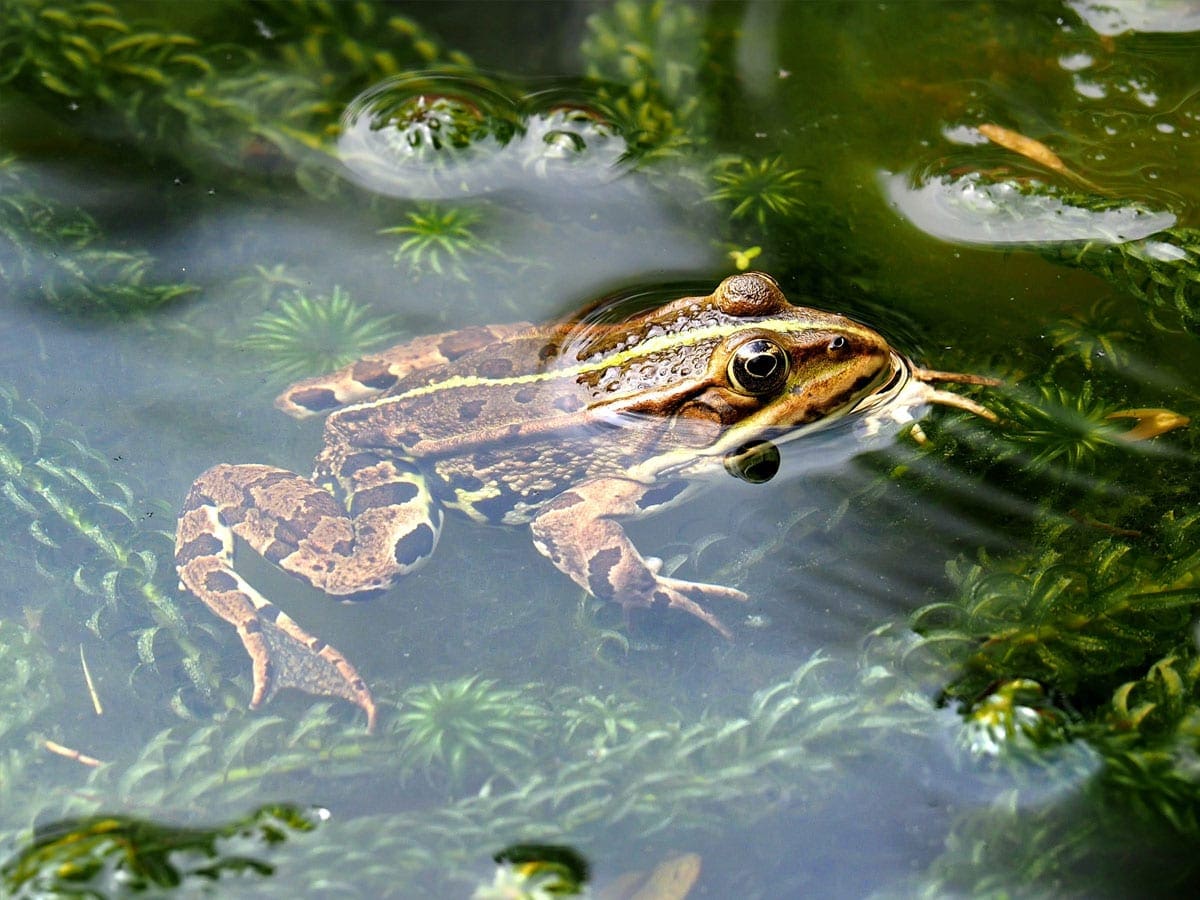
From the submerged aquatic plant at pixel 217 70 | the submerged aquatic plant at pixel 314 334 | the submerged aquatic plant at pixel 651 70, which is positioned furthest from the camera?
the submerged aquatic plant at pixel 217 70

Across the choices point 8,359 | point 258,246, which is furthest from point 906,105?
point 8,359

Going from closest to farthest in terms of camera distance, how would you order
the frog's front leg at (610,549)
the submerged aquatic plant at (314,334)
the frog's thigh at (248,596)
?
the frog's thigh at (248,596) < the frog's front leg at (610,549) < the submerged aquatic plant at (314,334)

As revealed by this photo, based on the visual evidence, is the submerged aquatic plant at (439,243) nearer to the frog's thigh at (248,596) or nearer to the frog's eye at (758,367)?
the frog's thigh at (248,596)

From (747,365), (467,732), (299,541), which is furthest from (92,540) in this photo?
(747,365)

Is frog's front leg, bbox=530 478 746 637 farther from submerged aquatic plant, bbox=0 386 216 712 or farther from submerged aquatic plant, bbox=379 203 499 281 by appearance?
submerged aquatic plant, bbox=0 386 216 712

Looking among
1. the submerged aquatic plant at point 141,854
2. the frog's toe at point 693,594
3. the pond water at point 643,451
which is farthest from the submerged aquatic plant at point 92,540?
the frog's toe at point 693,594

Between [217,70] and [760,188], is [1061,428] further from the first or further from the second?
[217,70]

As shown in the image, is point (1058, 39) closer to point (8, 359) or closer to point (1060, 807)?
point (1060, 807)
